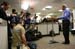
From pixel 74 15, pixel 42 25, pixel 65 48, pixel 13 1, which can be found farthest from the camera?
pixel 13 1

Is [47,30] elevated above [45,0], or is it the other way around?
[45,0]

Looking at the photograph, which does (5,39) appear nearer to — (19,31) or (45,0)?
(19,31)

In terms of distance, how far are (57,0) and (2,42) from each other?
9594 millimetres

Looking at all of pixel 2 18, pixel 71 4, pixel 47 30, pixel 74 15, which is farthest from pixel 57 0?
pixel 2 18

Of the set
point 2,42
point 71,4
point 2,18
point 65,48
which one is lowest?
point 65,48

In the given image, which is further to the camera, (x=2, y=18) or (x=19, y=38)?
(x=2, y=18)

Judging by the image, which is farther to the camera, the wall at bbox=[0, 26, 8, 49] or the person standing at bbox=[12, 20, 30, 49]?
the wall at bbox=[0, 26, 8, 49]

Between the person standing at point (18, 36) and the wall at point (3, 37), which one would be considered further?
the wall at point (3, 37)

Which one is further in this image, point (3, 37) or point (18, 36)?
point (3, 37)

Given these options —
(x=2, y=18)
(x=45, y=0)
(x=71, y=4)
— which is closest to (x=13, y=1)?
(x=45, y=0)

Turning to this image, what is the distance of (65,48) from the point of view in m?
6.55

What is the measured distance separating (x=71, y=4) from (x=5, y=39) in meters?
8.16

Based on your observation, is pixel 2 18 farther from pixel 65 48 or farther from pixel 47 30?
pixel 47 30

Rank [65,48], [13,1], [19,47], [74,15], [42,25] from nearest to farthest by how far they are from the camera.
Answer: [19,47]
[65,48]
[42,25]
[74,15]
[13,1]
